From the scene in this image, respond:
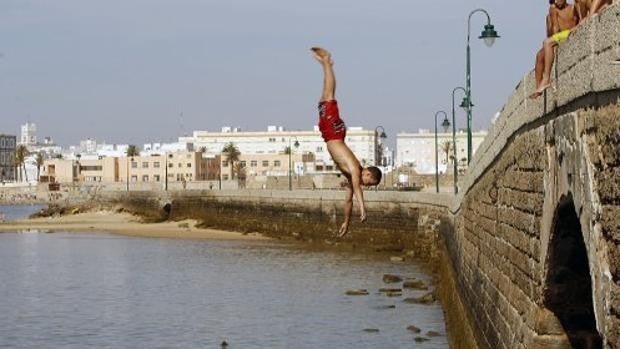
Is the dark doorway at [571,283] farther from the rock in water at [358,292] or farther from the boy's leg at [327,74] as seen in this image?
the rock in water at [358,292]

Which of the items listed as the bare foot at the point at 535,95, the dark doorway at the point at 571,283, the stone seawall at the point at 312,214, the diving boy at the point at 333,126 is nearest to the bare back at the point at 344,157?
the diving boy at the point at 333,126

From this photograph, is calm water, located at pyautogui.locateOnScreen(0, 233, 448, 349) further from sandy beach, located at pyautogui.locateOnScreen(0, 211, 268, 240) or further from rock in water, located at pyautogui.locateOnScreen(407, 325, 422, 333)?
sandy beach, located at pyautogui.locateOnScreen(0, 211, 268, 240)

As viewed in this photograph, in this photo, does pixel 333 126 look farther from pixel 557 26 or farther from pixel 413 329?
pixel 413 329

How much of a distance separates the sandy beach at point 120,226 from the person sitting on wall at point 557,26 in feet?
224

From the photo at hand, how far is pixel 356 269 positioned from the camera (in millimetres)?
50406

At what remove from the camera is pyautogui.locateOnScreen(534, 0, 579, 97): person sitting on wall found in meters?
11.9

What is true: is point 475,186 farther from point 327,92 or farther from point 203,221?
point 203,221

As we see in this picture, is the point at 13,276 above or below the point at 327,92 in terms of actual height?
below

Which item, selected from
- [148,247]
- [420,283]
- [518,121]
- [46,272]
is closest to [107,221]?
[148,247]

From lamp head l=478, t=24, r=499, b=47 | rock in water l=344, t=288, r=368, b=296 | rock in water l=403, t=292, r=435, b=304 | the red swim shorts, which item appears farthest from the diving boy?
rock in water l=344, t=288, r=368, b=296

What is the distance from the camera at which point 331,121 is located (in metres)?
10.4

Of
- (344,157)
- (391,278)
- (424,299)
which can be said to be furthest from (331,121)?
(391,278)

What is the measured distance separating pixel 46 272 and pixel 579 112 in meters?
49.8

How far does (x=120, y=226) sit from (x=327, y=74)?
318 feet
